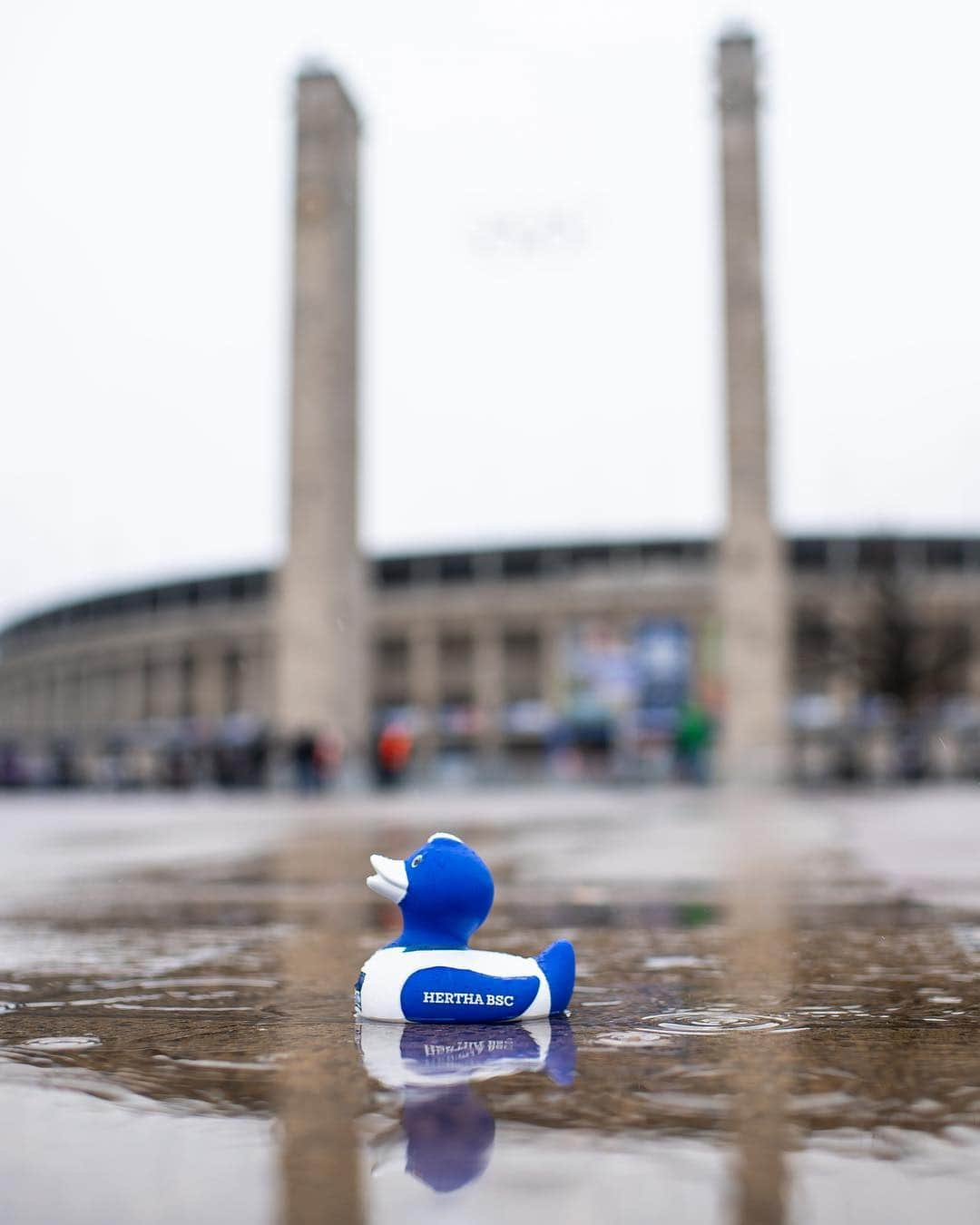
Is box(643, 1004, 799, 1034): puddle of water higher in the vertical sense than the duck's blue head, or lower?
lower

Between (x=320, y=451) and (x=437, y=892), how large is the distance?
3278 cm

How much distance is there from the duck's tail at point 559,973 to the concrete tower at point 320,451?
1255 inches

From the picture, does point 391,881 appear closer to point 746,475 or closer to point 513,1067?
point 513,1067

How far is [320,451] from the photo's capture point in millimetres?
35906

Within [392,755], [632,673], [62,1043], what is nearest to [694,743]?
[392,755]

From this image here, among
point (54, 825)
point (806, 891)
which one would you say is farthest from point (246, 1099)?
point (54, 825)

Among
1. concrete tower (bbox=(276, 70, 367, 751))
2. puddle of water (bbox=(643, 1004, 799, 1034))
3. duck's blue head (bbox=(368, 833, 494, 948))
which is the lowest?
puddle of water (bbox=(643, 1004, 799, 1034))

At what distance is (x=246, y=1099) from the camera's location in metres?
2.70

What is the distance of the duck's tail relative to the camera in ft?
12.0

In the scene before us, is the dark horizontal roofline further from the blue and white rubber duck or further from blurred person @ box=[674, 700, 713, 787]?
the blue and white rubber duck

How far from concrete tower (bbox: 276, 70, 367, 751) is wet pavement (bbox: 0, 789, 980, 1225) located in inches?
1120

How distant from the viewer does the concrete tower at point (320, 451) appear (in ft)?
118

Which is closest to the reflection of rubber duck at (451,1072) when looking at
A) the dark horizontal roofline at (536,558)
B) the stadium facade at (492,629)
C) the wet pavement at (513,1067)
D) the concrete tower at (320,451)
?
the wet pavement at (513,1067)

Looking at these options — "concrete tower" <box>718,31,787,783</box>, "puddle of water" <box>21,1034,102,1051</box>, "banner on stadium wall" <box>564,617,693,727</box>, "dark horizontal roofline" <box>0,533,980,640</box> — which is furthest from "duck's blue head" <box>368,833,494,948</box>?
"dark horizontal roofline" <box>0,533,980,640</box>
